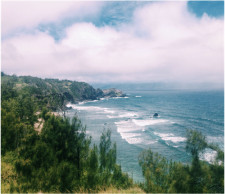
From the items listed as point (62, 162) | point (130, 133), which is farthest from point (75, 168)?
point (130, 133)

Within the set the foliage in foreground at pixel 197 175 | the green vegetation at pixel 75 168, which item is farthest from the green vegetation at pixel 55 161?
the foliage in foreground at pixel 197 175

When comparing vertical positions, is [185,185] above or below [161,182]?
above

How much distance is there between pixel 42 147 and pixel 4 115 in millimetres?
20395

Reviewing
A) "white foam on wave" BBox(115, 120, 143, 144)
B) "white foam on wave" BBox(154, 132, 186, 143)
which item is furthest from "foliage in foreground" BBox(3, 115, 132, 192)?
"white foam on wave" BBox(154, 132, 186, 143)

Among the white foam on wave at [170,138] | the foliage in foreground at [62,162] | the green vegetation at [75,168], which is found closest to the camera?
Answer: the green vegetation at [75,168]

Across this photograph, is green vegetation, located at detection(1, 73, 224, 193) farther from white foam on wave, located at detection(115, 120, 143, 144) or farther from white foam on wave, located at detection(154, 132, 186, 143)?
white foam on wave, located at detection(154, 132, 186, 143)

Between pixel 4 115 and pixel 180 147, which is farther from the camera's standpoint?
pixel 180 147

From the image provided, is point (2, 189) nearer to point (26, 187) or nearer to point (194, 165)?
point (26, 187)

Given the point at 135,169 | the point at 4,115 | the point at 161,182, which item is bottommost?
the point at 135,169

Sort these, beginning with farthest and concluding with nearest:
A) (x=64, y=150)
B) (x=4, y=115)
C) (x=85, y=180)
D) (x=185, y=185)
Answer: (x=4, y=115)
(x=64, y=150)
(x=85, y=180)
(x=185, y=185)

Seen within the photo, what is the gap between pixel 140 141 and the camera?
Result: 59.9 m

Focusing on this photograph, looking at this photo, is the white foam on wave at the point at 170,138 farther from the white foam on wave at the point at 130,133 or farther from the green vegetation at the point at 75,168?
the green vegetation at the point at 75,168

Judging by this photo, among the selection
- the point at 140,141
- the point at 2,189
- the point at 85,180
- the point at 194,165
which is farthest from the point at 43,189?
the point at 140,141

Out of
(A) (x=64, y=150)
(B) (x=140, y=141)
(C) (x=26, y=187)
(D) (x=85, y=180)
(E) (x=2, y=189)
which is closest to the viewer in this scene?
(E) (x=2, y=189)
